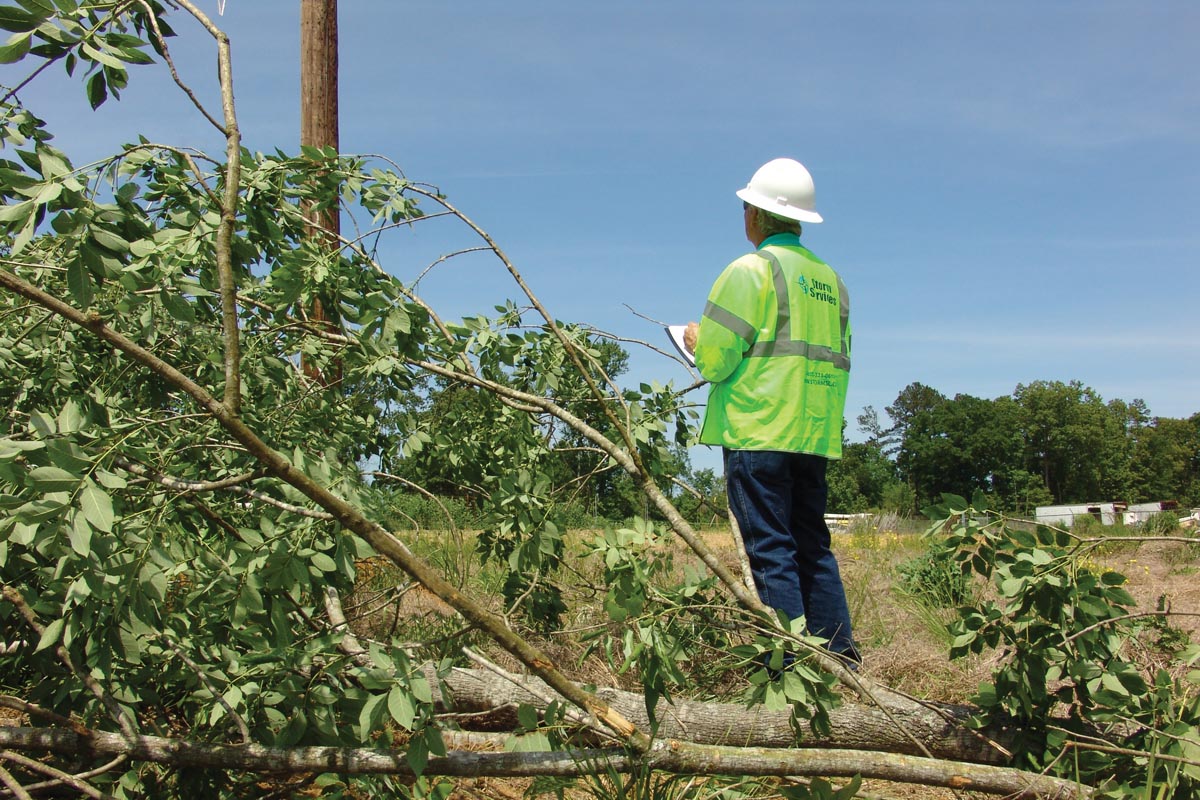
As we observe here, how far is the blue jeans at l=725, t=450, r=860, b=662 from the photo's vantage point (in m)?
2.84

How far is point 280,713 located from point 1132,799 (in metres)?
2.05

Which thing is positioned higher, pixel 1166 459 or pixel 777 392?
pixel 1166 459

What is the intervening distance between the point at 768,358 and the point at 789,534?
0.60 meters

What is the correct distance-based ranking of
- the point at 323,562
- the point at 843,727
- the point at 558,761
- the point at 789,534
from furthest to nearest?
the point at 789,534 < the point at 843,727 < the point at 558,761 < the point at 323,562

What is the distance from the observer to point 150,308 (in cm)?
231

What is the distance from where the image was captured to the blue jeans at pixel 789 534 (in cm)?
284

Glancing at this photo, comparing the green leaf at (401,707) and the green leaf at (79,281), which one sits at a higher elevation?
the green leaf at (79,281)

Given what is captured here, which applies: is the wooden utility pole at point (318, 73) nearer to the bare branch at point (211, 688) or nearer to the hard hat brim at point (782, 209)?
the hard hat brim at point (782, 209)

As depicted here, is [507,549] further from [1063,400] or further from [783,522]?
[1063,400]

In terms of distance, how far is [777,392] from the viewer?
9.55 ft

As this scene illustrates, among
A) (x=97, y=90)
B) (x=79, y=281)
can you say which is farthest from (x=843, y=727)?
(x=97, y=90)

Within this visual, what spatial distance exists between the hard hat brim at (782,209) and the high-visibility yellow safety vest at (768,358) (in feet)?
0.52

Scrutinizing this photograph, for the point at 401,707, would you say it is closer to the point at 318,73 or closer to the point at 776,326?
the point at 776,326

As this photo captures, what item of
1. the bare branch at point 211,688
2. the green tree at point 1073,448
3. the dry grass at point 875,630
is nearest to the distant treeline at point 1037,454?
the green tree at point 1073,448
